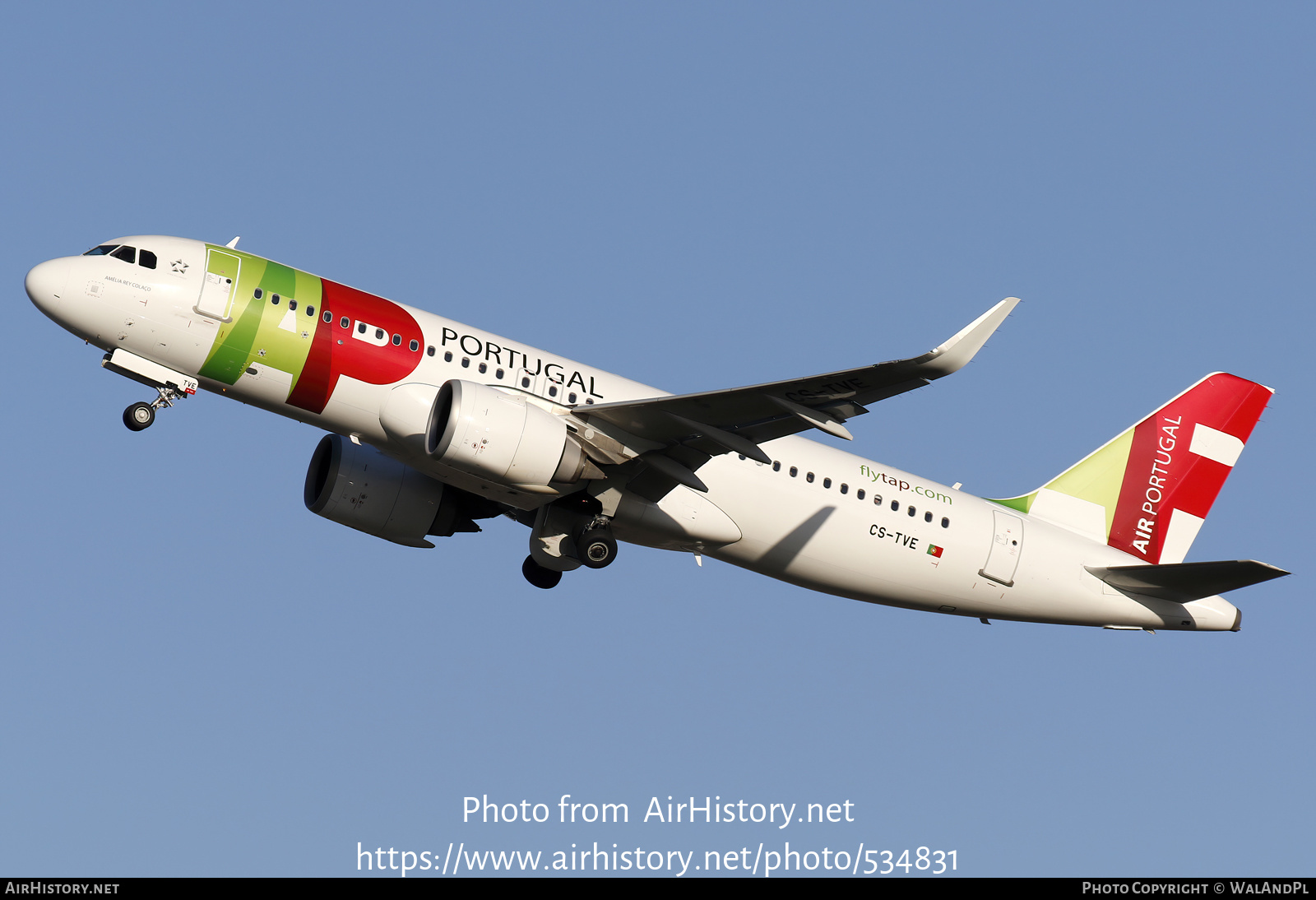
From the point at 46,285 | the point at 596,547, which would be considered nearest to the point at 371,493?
the point at 596,547

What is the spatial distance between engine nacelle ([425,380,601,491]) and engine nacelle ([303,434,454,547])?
5209 millimetres

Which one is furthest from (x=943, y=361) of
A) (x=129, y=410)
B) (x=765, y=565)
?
(x=129, y=410)

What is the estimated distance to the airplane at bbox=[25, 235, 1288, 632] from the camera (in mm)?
27125

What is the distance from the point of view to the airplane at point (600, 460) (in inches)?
1068

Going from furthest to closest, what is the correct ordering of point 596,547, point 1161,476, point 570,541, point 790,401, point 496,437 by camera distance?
point 1161,476
point 570,541
point 596,547
point 496,437
point 790,401

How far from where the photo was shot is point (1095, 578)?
33.1 meters

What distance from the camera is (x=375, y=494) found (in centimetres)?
3231

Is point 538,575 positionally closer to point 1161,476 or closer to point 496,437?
point 496,437

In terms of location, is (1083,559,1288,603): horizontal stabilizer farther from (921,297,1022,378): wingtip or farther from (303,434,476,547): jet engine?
(303,434,476,547): jet engine

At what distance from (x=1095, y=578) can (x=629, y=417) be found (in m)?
12.6

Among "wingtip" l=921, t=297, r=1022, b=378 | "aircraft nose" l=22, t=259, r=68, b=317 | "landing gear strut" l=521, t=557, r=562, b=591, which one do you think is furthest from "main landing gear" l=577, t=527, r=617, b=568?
"aircraft nose" l=22, t=259, r=68, b=317

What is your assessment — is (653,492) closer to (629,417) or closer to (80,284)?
(629,417)

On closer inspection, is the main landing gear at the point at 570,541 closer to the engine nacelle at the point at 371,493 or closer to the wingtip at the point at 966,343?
the engine nacelle at the point at 371,493

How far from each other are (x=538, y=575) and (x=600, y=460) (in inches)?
262
